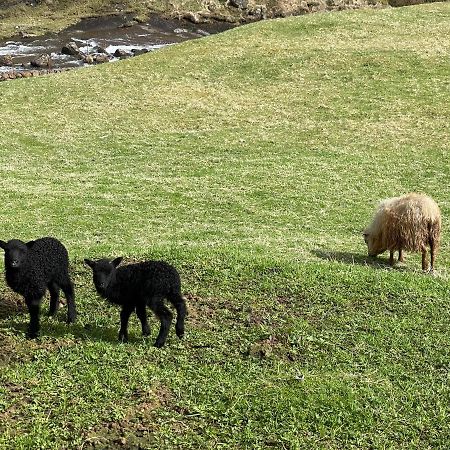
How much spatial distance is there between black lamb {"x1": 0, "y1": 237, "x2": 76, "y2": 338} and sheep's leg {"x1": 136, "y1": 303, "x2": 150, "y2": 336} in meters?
1.16

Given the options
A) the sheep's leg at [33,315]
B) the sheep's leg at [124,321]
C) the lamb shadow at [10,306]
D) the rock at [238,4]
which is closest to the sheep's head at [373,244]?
the sheep's leg at [124,321]

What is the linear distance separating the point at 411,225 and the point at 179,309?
7.17m

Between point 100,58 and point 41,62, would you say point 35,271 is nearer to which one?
point 41,62

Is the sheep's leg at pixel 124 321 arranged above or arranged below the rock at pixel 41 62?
below

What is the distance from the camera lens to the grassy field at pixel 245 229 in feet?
24.2

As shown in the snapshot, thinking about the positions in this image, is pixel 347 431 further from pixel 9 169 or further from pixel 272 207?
pixel 9 169

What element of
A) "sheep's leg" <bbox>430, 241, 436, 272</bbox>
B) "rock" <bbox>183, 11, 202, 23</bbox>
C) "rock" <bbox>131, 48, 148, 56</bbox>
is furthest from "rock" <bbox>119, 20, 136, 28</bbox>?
"sheep's leg" <bbox>430, 241, 436, 272</bbox>

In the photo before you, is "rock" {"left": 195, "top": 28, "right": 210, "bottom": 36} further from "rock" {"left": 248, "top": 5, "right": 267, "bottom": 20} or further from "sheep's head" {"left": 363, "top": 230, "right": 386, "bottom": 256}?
"sheep's head" {"left": 363, "top": 230, "right": 386, "bottom": 256}

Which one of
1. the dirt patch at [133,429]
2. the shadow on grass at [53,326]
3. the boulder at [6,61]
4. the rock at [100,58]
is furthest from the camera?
the rock at [100,58]

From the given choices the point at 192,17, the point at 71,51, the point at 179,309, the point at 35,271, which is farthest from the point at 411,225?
the point at 192,17

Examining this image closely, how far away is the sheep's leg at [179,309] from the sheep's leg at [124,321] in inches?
23.5

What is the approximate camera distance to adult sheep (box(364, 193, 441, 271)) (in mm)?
13750

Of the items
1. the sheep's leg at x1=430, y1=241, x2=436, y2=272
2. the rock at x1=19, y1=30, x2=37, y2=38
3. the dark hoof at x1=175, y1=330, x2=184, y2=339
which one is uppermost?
the rock at x1=19, y1=30, x2=37, y2=38

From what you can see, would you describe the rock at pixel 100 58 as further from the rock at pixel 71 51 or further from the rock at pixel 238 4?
the rock at pixel 238 4
